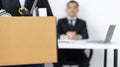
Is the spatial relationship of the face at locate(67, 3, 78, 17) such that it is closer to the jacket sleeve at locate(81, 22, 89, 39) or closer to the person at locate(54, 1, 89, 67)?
the person at locate(54, 1, 89, 67)

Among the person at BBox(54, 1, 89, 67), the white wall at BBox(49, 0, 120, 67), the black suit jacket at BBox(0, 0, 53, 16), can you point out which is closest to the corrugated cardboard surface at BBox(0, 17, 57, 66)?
the black suit jacket at BBox(0, 0, 53, 16)

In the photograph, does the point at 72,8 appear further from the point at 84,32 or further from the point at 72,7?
the point at 84,32

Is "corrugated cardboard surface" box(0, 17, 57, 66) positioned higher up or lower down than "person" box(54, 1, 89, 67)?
higher up

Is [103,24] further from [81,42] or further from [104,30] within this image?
[81,42]

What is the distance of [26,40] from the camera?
101 centimetres

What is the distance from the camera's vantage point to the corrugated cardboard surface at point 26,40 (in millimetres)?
1000

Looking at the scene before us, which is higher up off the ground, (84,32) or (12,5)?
(12,5)

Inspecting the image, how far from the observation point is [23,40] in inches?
39.8

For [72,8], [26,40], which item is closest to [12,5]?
[26,40]

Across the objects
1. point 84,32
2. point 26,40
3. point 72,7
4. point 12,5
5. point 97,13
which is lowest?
point 84,32

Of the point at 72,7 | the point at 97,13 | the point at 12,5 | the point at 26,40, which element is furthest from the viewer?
the point at 97,13

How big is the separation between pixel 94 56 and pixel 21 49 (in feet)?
9.30

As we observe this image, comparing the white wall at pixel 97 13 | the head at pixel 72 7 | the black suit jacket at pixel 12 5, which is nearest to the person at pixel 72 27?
the head at pixel 72 7

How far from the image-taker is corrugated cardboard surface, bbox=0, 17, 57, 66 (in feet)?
3.28
